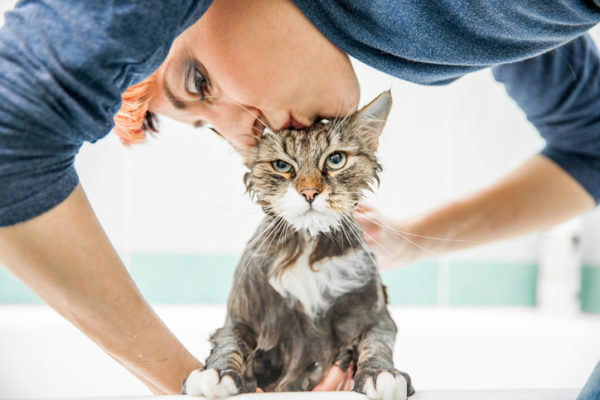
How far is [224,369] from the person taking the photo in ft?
2.00

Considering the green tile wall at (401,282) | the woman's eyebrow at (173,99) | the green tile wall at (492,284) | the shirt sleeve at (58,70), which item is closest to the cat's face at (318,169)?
the woman's eyebrow at (173,99)

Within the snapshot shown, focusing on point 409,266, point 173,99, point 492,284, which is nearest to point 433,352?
point 409,266

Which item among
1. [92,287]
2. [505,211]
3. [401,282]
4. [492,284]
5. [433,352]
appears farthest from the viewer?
[492,284]

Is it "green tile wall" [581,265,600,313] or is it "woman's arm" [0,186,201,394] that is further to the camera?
"green tile wall" [581,265,600,313]

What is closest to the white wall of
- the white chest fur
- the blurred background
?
the blurred background

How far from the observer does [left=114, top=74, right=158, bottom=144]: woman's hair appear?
68cm

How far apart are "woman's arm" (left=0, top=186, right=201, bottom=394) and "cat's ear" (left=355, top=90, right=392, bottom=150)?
35cm

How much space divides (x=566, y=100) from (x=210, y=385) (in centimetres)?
80

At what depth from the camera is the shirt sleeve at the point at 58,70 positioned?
44 centimetres

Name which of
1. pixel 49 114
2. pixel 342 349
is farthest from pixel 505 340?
pixel 49 114

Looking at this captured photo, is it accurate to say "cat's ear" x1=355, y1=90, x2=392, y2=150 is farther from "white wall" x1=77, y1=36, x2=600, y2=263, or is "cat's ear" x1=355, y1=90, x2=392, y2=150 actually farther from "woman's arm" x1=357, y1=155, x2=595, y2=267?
"woman's arm" x1=357, y1=155, x2=595, y2=267

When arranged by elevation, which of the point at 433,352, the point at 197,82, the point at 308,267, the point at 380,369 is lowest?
the point at 433,352

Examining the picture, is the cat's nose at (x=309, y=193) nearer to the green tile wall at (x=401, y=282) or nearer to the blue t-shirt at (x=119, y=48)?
the blue t-shirt at (x=119, y=48)

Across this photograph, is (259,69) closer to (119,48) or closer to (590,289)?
(119,48)
